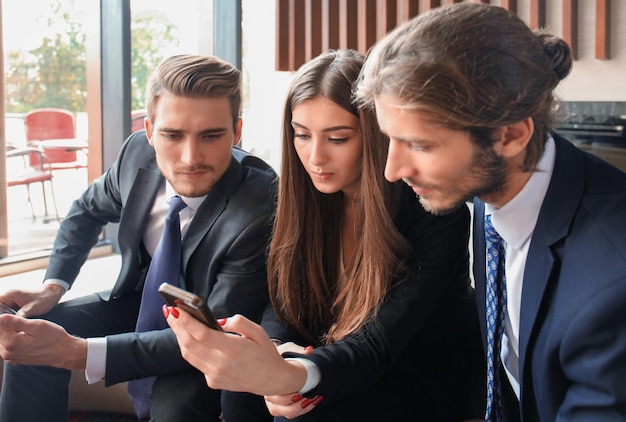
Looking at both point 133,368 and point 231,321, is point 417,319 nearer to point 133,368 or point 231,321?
point 231,321

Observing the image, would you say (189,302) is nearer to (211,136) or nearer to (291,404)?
(291,404)

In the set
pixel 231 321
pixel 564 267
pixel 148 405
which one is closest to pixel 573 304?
pixel 564 267

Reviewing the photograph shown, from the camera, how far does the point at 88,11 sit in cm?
354

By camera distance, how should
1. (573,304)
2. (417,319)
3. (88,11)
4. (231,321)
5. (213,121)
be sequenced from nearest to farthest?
1. (573,304)
2. (231,321)
3. (417,319)
4. (213,121)
5. (88,11)

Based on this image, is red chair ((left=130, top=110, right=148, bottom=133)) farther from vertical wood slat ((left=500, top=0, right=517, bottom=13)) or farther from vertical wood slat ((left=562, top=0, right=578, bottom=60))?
vertical wood slat ((left=562, top=0, right=578, bottom=60))

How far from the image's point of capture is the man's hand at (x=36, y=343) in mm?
1704

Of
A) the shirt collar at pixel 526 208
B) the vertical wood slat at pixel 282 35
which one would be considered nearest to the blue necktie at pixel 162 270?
the shirt collar at pixel 526 208

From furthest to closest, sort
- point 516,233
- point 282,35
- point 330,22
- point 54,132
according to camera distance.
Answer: point 282,35
point 330,22
point 54,132
point 516,233

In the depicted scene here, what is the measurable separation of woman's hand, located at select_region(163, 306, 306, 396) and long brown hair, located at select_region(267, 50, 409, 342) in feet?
1.11

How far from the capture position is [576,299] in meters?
1.24

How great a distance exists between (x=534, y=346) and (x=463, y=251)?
0.50m

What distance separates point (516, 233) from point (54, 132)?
271 cm

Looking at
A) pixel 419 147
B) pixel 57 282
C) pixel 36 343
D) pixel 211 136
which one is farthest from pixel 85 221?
pixel 419 147

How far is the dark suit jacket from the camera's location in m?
1.65
